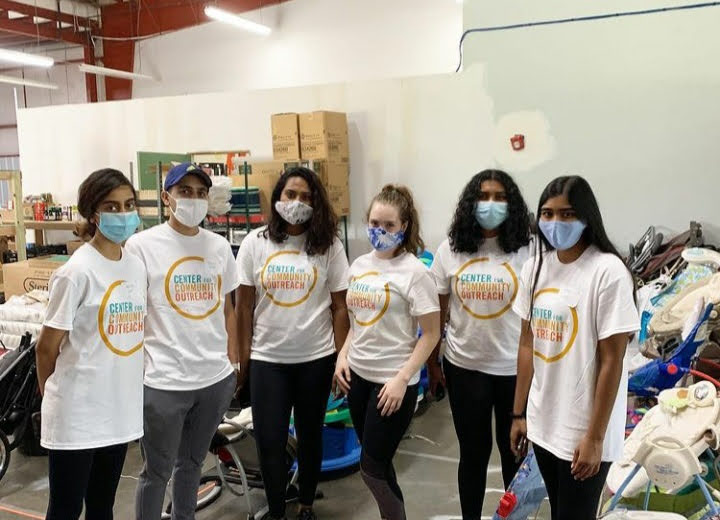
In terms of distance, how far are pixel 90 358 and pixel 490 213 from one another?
1.49 meters

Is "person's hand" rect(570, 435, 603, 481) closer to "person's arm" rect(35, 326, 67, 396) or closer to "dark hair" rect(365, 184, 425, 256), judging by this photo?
"dark hair" rect(365, 184, 425, 256)

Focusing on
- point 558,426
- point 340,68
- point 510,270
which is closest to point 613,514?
point 558,426

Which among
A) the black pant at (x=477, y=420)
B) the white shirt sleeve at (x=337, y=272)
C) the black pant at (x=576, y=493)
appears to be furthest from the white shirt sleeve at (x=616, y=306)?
the white shirt sleeve at (x=337, y=272)

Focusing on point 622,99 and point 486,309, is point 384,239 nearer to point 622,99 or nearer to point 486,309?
point 486,309

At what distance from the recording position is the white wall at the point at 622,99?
5125mm

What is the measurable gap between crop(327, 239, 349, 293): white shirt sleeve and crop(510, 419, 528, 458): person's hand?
90 centimetres

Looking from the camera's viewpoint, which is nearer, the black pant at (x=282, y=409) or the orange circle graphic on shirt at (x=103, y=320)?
the orange circle graphic on shirt at (x=103, y=320)

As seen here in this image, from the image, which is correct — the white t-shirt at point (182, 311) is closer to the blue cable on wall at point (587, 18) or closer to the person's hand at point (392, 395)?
the person's hand at point (392, 395)

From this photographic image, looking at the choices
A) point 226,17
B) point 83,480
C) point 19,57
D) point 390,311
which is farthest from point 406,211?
point 19,57

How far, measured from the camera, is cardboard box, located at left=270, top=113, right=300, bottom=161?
6.11m

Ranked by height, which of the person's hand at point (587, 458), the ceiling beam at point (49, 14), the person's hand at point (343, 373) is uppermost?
the ceiling beam at point (49, 14)

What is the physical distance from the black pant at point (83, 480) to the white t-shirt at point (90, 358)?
0.06 m

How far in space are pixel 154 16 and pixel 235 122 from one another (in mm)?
5036

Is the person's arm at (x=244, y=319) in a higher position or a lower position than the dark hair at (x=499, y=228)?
lower
